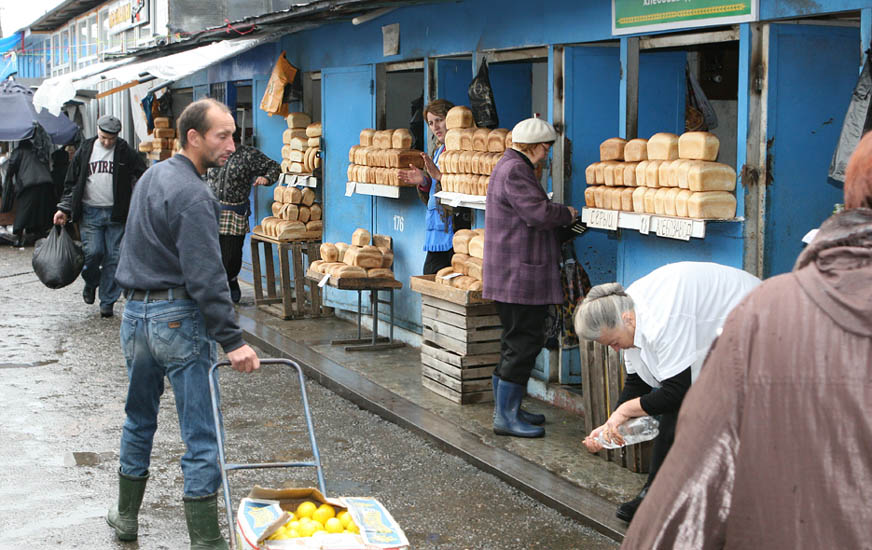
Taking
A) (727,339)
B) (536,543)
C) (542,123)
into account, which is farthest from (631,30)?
(727,339)

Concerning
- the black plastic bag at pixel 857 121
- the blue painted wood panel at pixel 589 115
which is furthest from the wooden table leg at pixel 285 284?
the black plastic bag at pixel 857 121

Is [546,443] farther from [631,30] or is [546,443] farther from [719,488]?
[719,488]

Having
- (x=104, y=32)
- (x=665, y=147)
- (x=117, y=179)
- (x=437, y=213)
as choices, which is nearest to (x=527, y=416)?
(x=665, y=147)

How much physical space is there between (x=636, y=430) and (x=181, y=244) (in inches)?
94.8

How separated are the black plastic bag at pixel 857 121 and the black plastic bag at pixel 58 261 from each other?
323 inches

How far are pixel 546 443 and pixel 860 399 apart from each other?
515cm

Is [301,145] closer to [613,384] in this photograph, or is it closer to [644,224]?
[644,224]

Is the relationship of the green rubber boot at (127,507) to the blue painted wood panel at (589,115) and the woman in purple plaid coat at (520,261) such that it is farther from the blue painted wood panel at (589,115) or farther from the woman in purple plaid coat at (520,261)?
the blue painted wood panel at (589,115)

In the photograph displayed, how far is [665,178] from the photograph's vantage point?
6.36 meters

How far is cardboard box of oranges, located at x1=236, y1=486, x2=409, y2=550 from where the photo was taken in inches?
136

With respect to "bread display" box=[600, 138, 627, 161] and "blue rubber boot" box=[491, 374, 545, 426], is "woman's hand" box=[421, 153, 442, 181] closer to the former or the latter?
"bread display" box=[600, 138, 627, 161]

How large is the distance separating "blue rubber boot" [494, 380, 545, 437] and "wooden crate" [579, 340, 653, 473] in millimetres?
428

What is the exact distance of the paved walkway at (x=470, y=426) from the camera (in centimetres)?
596

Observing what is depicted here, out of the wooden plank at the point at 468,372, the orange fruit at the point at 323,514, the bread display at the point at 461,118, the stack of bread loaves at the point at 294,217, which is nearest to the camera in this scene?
the orange fruit at the point at 323,514
